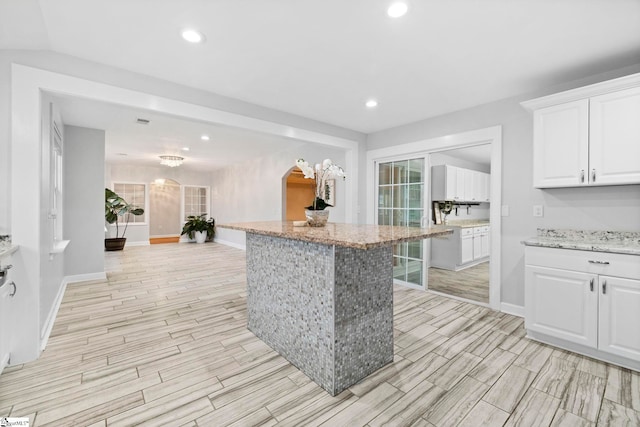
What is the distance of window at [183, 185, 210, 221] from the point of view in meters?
9.98

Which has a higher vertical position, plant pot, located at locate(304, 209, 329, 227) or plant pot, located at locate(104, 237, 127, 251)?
plant pot, located at locate(304, 209, 329, 227)

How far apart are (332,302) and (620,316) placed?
2.16 meters

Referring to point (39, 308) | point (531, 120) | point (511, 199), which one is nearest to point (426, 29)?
point (531, 120)

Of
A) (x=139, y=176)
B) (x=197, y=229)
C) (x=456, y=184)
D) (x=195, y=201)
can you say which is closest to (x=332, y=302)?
(x=456, y=184)

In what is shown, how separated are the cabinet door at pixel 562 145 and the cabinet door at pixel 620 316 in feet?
2.89

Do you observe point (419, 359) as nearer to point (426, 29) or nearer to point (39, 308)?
point (426, 29)

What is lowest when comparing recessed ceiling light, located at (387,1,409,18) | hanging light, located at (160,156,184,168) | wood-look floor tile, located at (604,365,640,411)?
wood-look floor tile, located at (604,365,640,411)

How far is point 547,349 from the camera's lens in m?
2.45

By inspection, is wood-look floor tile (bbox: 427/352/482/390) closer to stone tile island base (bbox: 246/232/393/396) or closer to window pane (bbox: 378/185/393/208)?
stone tile island base (bbox: 246/232/393/396)

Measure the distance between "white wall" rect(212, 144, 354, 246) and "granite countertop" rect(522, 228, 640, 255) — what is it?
8.98 ft

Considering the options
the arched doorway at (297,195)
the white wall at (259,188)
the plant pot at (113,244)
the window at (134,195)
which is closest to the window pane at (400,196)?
the white wall at (259,188)

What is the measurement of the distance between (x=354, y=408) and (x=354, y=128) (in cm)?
381

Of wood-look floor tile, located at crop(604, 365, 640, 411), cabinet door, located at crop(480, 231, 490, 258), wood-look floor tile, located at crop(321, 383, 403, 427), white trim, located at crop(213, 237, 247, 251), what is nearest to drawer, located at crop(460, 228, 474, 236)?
cabinet door, located at crop(480, 231, 490, 258)

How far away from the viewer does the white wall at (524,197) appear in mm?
2572
